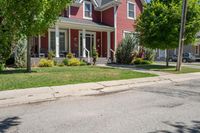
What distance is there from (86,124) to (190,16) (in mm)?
17378

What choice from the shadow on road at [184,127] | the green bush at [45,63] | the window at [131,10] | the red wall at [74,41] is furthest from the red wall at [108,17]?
the shadow on road at [184,127]

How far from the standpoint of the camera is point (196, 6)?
71.9 feet

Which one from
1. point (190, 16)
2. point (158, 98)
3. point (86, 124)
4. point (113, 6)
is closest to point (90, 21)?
point (113, 6)

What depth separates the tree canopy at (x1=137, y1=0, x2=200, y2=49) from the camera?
21453mm

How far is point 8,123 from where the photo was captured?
22.5 feet

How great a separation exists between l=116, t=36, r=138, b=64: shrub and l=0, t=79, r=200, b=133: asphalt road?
52.8ft

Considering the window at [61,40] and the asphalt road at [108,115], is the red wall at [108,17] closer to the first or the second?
the window at [61,40]

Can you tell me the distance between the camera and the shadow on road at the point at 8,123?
21.0 feet

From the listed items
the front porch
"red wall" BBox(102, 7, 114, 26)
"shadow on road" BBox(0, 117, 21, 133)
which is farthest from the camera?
"red wall" BBox(102, 7, 114, 26)

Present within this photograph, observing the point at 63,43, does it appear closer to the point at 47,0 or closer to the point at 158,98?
the point at 47,0

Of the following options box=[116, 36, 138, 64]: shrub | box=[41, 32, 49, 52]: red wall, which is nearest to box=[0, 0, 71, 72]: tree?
box=[41, 32, 49, 52]: red wall

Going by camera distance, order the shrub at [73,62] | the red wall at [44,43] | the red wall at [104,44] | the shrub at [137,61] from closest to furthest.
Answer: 1. the shrub at [73,62]
2. the red wall at [44,43]
3. the shrub at [137,61]
4. the red wall at [104,44]

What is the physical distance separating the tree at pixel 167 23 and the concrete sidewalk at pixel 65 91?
7.41 metres

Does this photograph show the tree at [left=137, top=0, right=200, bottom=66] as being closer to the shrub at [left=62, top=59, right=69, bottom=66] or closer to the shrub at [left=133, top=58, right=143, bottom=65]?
the shrub at [left=133, top=58, right=143, bottom=65]
